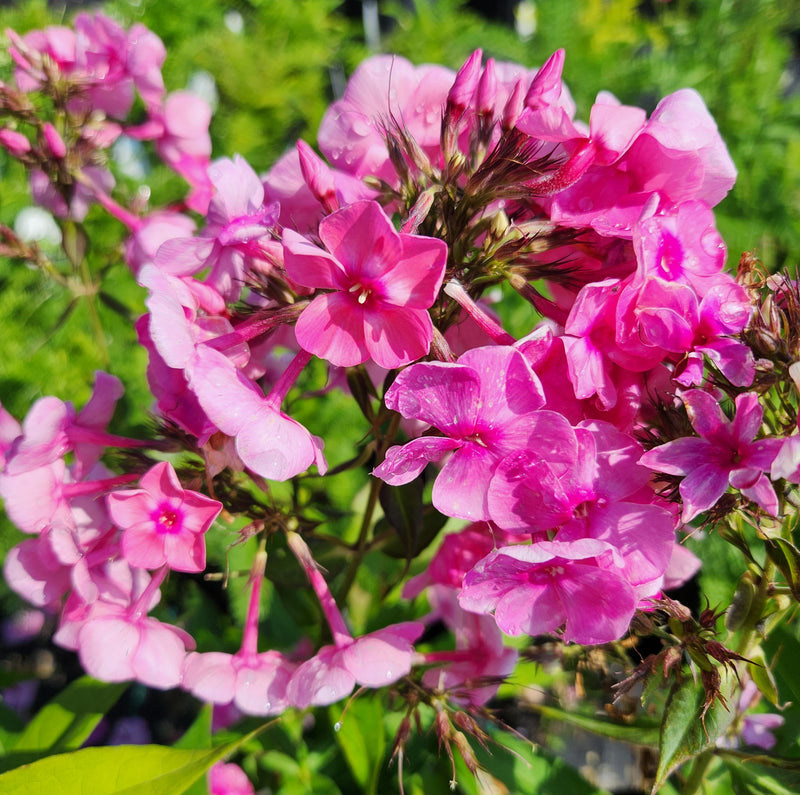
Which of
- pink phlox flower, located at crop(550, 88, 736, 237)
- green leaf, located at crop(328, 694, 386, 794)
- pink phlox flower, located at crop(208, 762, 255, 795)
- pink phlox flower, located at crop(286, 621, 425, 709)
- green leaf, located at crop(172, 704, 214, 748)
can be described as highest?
pink phlox flower, located at crop(550, 88, 736, 237)

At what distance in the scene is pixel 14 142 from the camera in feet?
3.30

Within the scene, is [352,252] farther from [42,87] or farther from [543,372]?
[42,87]

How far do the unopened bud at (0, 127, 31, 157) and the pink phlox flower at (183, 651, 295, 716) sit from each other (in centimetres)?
74

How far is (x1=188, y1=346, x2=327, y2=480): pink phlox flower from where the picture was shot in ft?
1.72

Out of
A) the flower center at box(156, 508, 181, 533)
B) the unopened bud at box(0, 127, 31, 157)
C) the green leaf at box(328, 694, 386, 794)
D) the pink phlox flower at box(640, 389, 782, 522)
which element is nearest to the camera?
the pink phlox flower at box(640, 389, 782, 522)

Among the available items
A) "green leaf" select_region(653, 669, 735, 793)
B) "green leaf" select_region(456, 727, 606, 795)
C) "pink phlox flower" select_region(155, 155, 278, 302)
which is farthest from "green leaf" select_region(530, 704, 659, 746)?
"pink phlox flower" select_region(155, 155, 278, 302)

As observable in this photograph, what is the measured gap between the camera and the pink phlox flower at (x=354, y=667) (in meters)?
0.58

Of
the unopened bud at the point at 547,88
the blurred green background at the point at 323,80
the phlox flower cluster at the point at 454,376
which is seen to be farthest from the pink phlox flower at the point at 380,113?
the blurred green background at the point at 323,80

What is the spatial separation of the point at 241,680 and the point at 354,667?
11 cm

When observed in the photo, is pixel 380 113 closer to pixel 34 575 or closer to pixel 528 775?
pixel 34 575

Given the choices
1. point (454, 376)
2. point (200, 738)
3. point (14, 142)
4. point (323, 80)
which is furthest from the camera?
point (323, 80)

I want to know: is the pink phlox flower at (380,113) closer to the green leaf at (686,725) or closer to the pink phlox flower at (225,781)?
the green leaf at (686,725)

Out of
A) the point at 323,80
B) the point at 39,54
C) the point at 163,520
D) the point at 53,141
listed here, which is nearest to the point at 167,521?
the point at 163,520

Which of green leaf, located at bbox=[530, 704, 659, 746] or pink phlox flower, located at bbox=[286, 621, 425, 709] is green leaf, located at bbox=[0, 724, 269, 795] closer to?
pink phlox flower, located at bbox=[286, 621, 425, 709]
